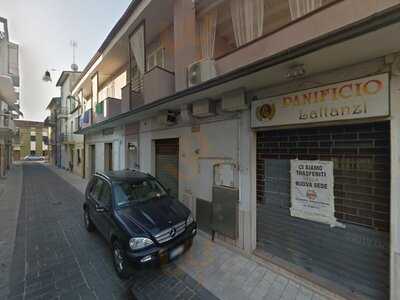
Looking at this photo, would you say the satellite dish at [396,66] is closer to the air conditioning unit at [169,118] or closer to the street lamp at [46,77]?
the air conditioning unit at [169,118]

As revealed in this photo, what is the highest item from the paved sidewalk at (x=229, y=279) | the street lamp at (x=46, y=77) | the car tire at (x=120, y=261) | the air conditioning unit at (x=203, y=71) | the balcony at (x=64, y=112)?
the street lamp at (x=46, y=77)

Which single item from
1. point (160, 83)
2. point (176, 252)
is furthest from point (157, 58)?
point (176, 252)

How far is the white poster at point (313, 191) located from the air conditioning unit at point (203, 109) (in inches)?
87.0

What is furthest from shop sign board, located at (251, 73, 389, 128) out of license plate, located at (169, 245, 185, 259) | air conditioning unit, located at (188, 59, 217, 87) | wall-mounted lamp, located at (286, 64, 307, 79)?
license plate, located at (169, 245, 185, 259)

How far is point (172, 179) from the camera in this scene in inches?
277

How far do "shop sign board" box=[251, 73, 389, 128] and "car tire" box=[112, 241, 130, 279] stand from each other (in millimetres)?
3464

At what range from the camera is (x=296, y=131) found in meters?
3.78

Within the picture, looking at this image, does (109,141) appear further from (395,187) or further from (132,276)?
(395,187)

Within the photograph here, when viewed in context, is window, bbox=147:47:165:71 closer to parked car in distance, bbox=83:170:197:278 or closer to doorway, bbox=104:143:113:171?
parked car in distance, bbox=83:170:197:278

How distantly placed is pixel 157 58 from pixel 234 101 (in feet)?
16.5

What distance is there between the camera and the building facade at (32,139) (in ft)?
158

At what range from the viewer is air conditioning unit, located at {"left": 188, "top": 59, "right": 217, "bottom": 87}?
4.83 metres

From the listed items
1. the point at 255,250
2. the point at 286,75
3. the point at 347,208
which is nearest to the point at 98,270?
the point at 255,250

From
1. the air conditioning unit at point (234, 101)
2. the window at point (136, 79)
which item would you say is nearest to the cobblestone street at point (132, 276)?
the air conditioning unit at point (234, 101)
